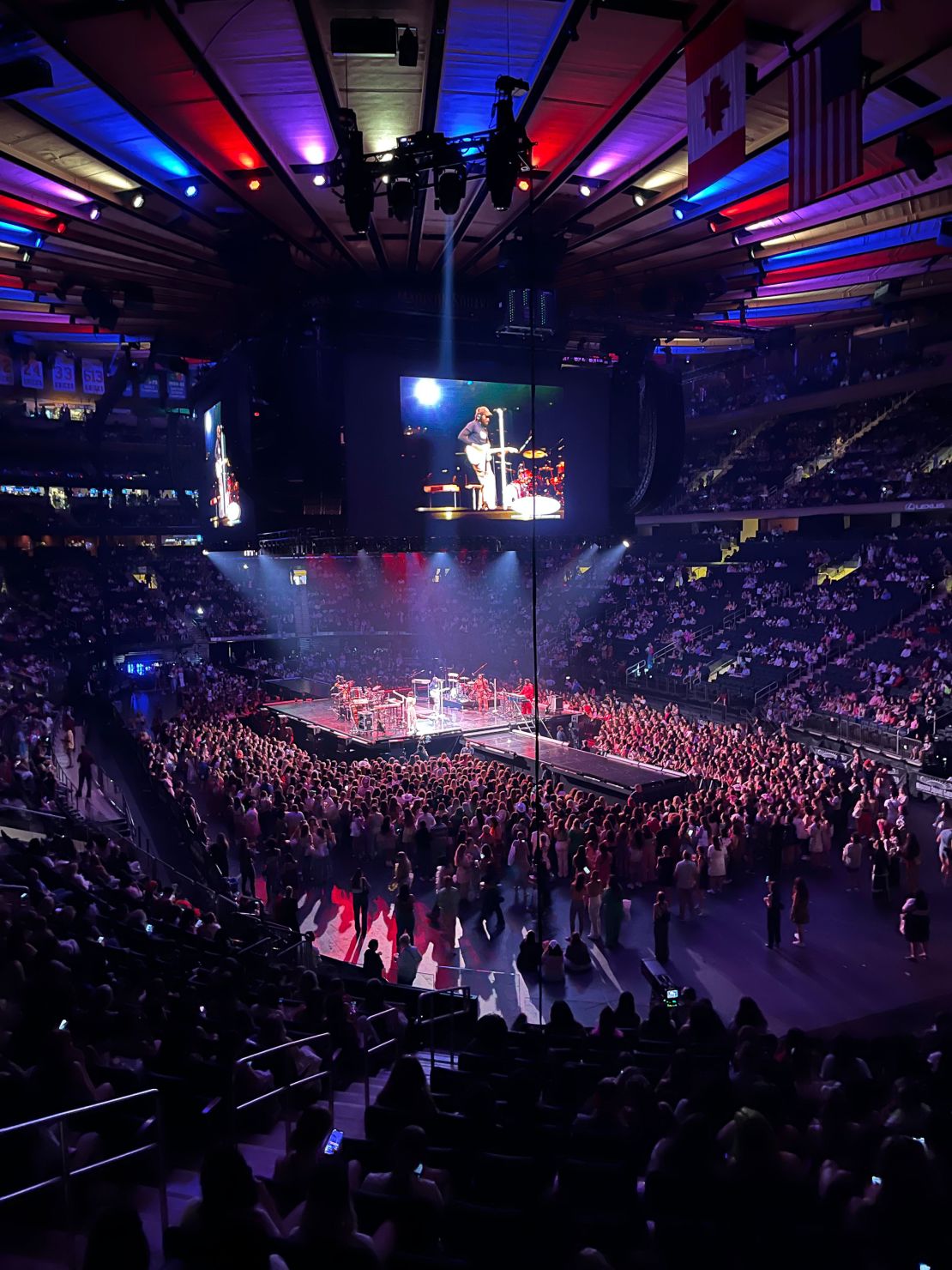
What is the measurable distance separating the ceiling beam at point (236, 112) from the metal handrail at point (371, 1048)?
24.4 feet

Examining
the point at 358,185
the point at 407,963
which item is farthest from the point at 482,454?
the point at 407,963

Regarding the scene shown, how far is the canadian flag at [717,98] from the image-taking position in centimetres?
599

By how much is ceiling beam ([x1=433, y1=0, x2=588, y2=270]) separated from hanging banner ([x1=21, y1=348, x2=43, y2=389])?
1101cm

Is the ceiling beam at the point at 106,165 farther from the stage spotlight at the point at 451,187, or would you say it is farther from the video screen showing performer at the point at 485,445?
the video screen showing performer at the point at 485,445

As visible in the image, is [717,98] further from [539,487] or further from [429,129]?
[539,487]

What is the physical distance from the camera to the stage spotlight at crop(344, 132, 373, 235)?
7.56 m

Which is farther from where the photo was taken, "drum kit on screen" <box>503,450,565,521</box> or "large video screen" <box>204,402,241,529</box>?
"large video screen" <box>204,402,241,529</box>

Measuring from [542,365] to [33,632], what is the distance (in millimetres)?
23876

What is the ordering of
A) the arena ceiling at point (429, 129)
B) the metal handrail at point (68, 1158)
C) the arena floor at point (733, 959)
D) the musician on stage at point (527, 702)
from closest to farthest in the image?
the metal handrail at point (68, 1158) < the arena ceiling at point (429, 129) < the arena floor at point (733, 959) < the musician on stage at point (527, 702)

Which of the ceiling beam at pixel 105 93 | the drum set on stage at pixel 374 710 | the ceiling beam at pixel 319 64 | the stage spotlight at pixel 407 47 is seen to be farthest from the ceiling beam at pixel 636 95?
the drum set on stage at pixel 374 710

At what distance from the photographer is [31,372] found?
57.3ft

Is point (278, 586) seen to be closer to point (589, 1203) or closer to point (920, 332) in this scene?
point (920, 332)

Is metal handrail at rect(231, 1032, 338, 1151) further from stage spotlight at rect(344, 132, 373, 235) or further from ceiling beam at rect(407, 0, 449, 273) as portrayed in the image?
stage spotlight at rect(344, 132, 373, 235)

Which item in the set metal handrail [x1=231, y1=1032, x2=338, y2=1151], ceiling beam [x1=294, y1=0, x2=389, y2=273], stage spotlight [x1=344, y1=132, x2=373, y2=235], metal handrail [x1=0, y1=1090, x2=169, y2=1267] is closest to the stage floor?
stage spotlight [x1=344, y1=132, x2=373, y2=235]
